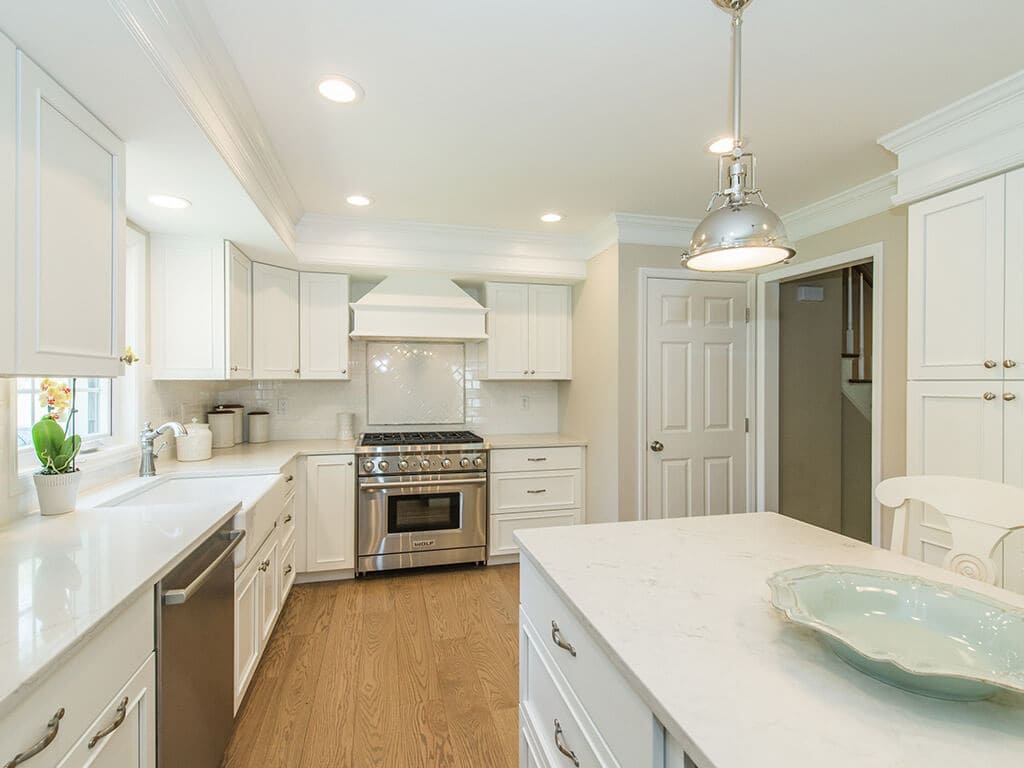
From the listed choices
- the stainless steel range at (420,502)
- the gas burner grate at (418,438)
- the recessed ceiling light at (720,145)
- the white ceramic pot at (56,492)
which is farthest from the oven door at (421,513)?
the recessed ceiling light at (720,145)

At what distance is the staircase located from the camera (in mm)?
3744

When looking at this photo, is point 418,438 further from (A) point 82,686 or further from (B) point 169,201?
(A) point 82,686

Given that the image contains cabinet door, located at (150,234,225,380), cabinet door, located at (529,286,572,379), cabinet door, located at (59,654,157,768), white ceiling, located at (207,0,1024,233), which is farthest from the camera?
cabinet door, located at (529,286,572,379)

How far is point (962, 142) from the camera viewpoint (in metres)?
1.90

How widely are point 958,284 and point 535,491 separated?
257cm

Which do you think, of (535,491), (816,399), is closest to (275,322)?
(535,491)

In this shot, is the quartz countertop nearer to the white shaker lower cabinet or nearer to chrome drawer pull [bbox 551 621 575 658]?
the white shaker lower cabinet

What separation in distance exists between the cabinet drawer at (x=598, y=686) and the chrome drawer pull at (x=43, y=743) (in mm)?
933

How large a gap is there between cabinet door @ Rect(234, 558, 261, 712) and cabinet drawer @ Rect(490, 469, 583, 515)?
169 centimetres

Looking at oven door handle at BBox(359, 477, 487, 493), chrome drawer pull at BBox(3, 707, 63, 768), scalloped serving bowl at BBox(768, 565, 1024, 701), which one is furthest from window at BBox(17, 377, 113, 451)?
scalloped serving bowl at BBox(768, 565, 1024, 701)

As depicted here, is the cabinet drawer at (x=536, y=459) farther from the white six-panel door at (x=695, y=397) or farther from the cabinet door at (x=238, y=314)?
the cabinet door at (x=238, y=314)

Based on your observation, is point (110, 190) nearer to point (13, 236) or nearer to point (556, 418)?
point (13, 236)

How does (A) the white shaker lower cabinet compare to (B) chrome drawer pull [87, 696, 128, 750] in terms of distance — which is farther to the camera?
(A) the white shaker lower cabinet

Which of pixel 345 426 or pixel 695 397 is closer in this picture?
pixel 695 397
